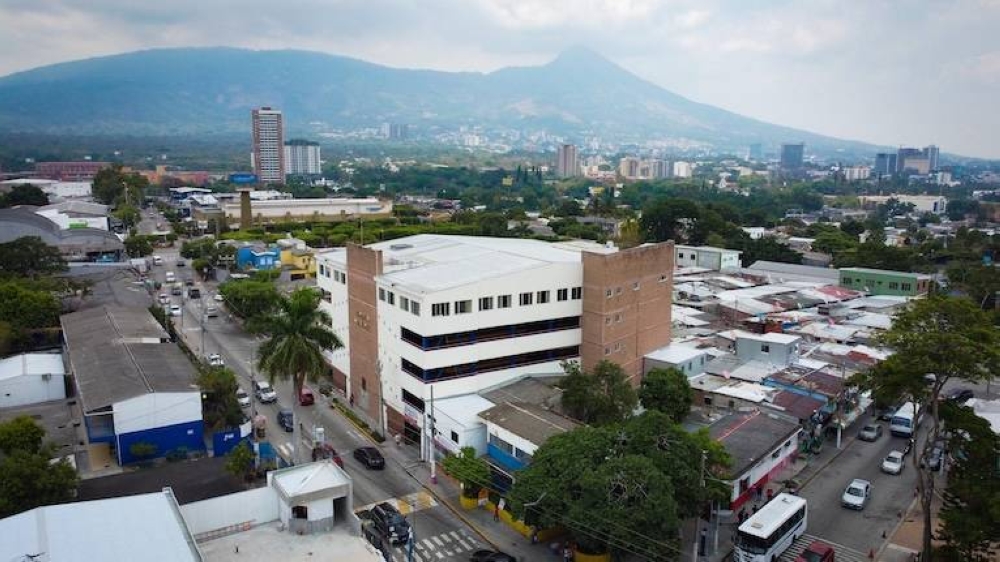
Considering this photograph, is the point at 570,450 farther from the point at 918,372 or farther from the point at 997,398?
the point at 997,398

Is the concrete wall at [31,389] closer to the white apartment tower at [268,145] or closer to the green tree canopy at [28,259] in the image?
the green tree canopy at [28,259]

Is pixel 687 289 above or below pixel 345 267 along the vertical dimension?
below

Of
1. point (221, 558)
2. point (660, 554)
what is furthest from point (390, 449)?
point (660, 554)

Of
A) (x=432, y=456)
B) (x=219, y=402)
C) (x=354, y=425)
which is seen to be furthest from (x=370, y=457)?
(x=219, y=402)

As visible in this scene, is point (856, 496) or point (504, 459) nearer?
point (856, 496)

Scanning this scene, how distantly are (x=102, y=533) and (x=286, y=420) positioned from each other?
16.7m

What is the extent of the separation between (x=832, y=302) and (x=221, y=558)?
157 feet

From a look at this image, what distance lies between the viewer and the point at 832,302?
2106 inches

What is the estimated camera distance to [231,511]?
64.7 feet

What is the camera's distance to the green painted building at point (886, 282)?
5781 cm

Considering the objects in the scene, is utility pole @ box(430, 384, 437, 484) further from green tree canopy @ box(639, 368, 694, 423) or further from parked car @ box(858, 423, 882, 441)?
parked car @ box(858, 423, 882, 441)

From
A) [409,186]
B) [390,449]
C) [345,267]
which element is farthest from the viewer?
[409,186]

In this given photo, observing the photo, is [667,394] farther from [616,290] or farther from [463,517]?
[463,517]

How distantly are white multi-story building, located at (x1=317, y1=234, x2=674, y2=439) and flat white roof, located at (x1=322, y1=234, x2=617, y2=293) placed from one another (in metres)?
0.10
